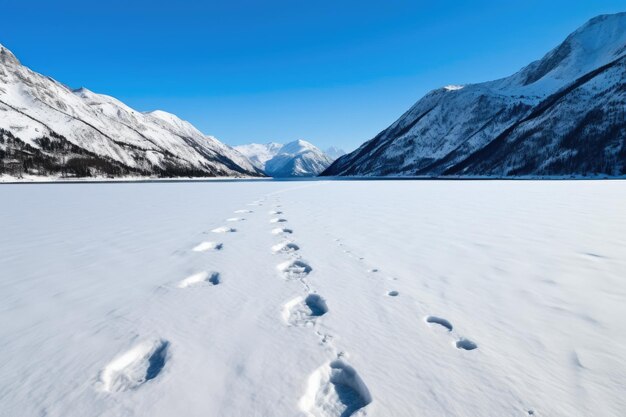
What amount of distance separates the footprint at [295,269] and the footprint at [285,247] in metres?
1.06

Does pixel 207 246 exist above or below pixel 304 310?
above

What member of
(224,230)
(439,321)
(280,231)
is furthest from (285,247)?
(439,321)

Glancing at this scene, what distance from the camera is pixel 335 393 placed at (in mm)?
2748

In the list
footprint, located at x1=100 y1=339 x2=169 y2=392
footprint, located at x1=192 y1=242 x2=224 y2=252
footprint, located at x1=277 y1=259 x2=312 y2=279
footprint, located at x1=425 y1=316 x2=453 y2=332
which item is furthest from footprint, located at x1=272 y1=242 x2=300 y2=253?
footprint, located at x1=100 y1=339 x2=169 y2=392

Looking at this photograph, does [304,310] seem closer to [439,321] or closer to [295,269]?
[439,321]

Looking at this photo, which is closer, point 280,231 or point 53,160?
point 280,231

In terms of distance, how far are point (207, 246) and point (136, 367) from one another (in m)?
5.34

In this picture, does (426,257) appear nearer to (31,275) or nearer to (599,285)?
(599,285)

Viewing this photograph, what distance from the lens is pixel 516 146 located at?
152250 mm

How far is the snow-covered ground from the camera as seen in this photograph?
2.57 metres

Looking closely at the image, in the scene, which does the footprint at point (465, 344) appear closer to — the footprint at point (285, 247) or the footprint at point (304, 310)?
the footprint at point (304, 310)

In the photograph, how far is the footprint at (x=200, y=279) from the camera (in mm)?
5507

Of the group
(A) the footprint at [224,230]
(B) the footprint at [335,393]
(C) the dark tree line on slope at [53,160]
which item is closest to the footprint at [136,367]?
(B) the footprint at [335,393]

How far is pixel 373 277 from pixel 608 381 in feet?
11.0
